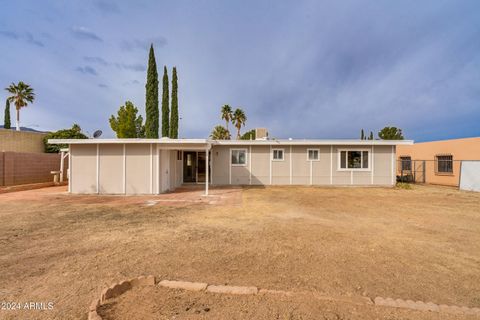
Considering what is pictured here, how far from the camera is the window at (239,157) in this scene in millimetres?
14991

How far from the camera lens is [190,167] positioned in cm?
1595

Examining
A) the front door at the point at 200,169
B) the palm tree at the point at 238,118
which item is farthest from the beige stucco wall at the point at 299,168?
the palm tree at the point at 238,118

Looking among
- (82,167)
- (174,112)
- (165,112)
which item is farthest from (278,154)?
(174,112)

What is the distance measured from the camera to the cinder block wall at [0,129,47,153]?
2053 cm

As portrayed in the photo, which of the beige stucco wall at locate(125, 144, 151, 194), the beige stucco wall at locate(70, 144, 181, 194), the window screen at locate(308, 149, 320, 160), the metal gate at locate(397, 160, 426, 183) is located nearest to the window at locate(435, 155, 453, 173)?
the metal gate at locate(397, 160, 426, 183)

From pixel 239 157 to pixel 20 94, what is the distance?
35733 millimetres

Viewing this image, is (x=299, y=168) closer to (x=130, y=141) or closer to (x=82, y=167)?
(x=130, y=141)

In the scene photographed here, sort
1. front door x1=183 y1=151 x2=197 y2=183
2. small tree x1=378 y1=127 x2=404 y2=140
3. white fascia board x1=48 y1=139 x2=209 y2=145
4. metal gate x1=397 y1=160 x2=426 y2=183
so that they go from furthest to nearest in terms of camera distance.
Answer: small tree x1=378 y1=127 x2=404 y2=140 → metal gate x1=397 y1=160 x2=426 y2=183 → front door x1=183 y1=151 x2=197 y2=183 → white fascia board x1=48 y1=139 x2=209 y2=145

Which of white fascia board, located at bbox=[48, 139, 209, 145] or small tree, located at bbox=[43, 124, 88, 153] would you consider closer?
white fascia board, located at bbox=[48, 139, 209, 145]

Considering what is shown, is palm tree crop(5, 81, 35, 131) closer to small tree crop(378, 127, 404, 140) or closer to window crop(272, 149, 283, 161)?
window crop(272, 149, 283, 161)

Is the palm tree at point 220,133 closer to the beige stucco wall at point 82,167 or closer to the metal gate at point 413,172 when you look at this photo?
the metal gate at point 413,172

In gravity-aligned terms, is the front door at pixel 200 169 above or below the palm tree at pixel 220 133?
below

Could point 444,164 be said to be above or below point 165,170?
above

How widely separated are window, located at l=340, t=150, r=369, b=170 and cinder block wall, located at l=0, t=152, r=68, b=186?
1935 centimetres
